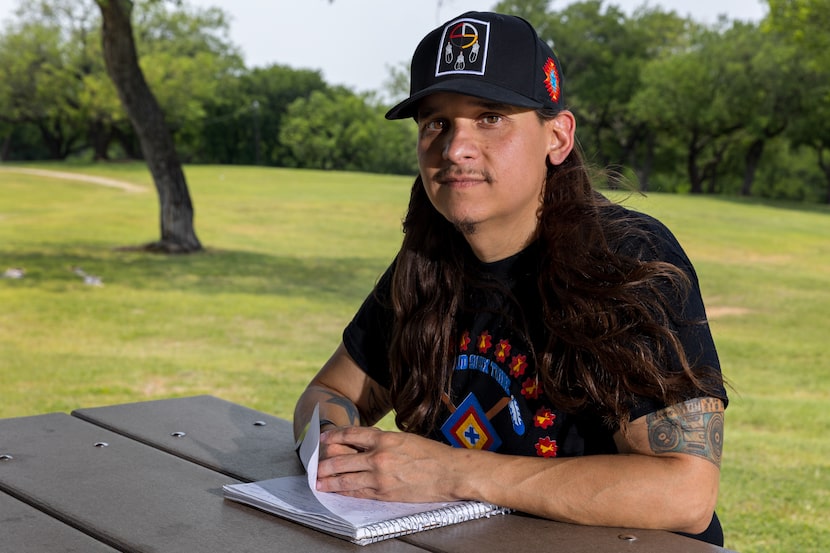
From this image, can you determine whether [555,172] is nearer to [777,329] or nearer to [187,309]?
[187,309]

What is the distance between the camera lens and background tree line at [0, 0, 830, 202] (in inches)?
1652

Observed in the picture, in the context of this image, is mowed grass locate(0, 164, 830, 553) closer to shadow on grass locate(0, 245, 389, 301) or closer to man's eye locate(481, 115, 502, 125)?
shadow on grass locate(0, 245, 389, 301)

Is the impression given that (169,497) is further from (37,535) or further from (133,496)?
(37,535)

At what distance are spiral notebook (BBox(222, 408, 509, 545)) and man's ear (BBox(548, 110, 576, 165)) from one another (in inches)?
30.9

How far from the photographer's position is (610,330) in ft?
6.18

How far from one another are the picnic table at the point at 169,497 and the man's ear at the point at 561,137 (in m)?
0.82

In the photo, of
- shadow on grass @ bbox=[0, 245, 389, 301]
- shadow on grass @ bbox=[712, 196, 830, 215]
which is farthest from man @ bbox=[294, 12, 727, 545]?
shadow on grass @ bbox=[712, 196, 830, 215]

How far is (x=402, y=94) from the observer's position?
163ft

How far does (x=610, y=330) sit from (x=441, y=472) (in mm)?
414

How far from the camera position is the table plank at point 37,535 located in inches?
65.6

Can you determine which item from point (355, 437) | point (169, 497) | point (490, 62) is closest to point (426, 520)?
point (355, 437)

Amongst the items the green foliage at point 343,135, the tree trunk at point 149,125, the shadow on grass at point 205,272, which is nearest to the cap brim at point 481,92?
the shadow on grass at point 205,272

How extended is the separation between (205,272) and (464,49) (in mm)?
12612

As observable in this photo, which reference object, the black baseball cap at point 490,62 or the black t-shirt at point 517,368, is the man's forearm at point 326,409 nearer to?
the black t-shirt at point 517,368
